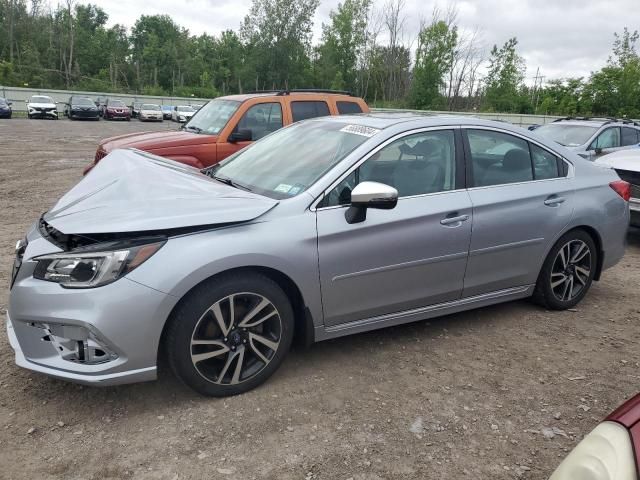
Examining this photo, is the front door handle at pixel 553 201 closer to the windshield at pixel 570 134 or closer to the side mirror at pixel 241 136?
the side mirror at pixel 241 136

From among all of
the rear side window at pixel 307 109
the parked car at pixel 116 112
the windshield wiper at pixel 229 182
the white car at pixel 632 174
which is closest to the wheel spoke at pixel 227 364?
the windshield wiper at pixel 229 182

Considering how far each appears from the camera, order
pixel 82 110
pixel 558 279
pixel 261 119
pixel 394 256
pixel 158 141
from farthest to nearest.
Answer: pixel 82 110 → pixel 261 119 → pixel 158 141 → pixel 558 279 → pixel 394 256

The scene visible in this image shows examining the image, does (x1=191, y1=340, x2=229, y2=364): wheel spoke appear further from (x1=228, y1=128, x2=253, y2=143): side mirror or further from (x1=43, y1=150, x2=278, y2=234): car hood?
(x1=228, y1=128, x2=253, y2=143): side mirror

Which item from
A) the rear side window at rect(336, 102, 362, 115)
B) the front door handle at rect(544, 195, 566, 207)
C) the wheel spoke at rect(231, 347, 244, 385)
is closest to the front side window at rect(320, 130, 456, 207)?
the front door handle at rect(544, 195, 566, 207)

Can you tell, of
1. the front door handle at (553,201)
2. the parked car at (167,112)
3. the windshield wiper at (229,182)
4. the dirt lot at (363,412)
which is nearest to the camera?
the dirt lot at (363,412)

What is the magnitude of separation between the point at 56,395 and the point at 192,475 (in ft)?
3.62

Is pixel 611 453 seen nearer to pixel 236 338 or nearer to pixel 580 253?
pixel 236 338

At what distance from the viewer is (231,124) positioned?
7.55 m

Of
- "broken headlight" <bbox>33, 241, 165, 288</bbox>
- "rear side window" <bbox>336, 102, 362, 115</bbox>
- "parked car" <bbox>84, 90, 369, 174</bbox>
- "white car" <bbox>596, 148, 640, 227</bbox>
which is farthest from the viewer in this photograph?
"rear side window" <bbox>336, 102, 362, 115</bbox>

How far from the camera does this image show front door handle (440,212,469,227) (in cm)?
366

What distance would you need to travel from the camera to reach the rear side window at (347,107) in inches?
325

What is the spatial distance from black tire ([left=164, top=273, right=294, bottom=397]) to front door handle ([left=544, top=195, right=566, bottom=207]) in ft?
7.63

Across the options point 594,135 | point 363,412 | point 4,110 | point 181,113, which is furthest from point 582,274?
point 181,113

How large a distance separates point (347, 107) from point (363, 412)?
6.17 m
